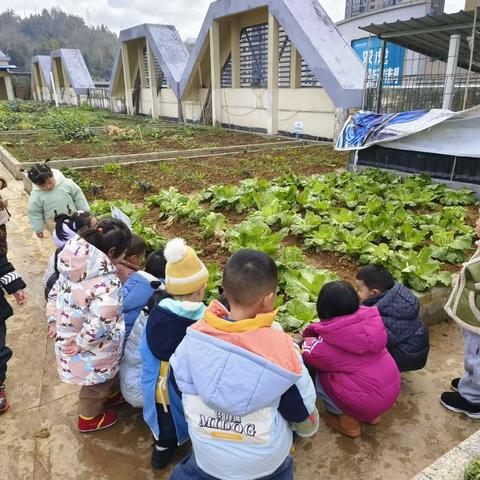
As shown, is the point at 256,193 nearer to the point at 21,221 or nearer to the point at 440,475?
the point at 21,221

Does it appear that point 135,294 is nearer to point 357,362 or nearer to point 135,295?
point 135,295

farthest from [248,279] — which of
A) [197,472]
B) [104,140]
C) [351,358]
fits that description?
[104,140]

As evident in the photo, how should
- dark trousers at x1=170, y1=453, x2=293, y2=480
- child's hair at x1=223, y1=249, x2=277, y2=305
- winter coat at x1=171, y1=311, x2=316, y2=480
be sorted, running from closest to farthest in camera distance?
winter coat at x1=171, y1=311, x2=316, y2=480, child's hair at x1=223, y1=249, x2=277, y2=305, dark trousers at x1=170, y1=453, x2=293, y2=480

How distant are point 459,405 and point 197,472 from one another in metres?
1.90

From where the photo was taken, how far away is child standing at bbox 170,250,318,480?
4.89 ft

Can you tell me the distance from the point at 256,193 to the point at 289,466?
472 cm

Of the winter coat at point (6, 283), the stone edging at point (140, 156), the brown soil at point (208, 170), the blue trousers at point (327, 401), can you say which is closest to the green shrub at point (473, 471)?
the blue trousers at point (327, 401)

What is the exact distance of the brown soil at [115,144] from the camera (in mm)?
11586

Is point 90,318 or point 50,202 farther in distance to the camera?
point 50,202

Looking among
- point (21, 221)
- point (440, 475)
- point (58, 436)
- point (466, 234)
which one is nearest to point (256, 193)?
point (466, 234)

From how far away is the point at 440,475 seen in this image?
1.76 m

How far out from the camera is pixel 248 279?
1.59 meters

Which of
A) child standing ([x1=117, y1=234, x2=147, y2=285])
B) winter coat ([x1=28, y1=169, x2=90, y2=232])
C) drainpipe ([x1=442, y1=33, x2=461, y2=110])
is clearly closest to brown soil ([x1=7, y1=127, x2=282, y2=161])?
drainpipe ([x1=442, y1=33, x2=461, y2=110])

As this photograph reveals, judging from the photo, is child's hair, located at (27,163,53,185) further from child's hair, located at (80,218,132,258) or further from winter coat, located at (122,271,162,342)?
winter coat, located at (122,271,162,342)
